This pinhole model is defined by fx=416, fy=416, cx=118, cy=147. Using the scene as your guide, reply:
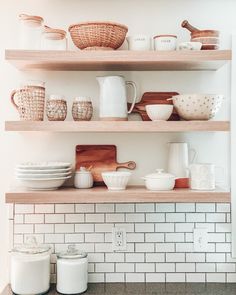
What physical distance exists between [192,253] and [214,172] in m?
0.45

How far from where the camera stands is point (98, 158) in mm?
2148

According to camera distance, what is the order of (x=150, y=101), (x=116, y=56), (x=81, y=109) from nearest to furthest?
1. (x=116, y=56)
2. (x=81, y=109)
3. (x=150, y=101)

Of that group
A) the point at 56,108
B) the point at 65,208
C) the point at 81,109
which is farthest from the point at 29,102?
the point at 65,208

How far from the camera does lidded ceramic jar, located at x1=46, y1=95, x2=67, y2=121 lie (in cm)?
196

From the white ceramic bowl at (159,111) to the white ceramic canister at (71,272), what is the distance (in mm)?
748

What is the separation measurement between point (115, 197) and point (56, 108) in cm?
50

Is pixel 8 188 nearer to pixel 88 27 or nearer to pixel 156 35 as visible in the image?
pixel 88 27

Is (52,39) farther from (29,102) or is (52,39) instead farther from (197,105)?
(197,105)

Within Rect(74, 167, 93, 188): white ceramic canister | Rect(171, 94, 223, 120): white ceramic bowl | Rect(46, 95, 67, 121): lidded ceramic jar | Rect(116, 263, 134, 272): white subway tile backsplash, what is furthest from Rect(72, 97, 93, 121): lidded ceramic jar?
Rect(116, 263, 134, 272): white subway tile backsplash

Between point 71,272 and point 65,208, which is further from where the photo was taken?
point 65,208

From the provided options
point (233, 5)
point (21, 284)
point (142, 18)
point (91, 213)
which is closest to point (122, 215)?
point (91, 213)

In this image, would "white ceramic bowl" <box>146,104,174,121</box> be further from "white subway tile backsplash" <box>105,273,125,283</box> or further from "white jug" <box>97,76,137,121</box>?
"white subway tile backsplash" <box>105,273,125,283</box>

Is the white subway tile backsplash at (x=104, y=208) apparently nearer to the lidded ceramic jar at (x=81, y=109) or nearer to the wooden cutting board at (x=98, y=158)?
the wooden cutting board at (x=98, y=158)

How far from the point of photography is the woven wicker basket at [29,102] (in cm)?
192
